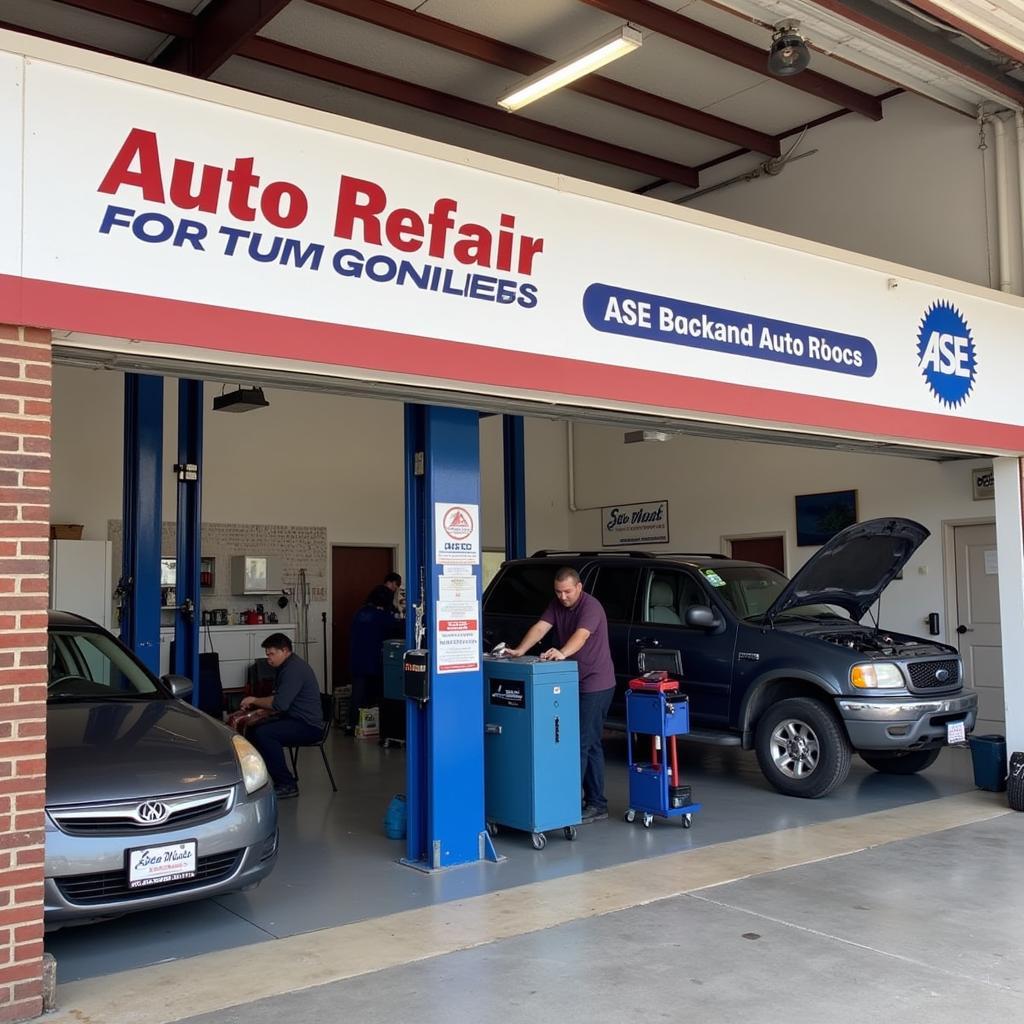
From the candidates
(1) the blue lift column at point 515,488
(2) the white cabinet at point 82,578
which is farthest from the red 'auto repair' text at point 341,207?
(2) the white cabinet at point 82,578

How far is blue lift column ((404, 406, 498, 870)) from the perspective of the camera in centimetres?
600

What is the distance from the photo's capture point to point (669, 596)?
9102 mm

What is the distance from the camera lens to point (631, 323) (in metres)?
5.98

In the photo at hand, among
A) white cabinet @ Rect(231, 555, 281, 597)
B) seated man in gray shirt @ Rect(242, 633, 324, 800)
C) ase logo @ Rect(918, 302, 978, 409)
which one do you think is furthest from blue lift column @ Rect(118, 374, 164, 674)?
ase logo @ Rect(918, 302, 978, 409)

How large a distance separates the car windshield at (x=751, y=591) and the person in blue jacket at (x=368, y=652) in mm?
3836

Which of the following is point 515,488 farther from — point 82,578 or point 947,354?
point 82,578

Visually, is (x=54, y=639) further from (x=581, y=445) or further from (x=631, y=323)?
(x=581, y=445)

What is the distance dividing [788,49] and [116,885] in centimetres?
772

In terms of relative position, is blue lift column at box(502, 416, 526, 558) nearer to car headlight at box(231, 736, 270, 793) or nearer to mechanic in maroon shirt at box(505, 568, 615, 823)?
mechanic in maroon shirt at box(505, 568, 615, 823)

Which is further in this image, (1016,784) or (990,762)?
(990,762)

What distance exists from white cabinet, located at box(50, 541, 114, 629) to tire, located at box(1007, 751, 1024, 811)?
9.35 meters

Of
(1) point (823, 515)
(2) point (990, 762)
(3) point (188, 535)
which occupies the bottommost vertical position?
(2) point (990, 762)

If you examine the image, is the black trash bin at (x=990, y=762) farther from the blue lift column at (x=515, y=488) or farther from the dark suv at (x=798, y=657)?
the blue lift column at (x=515, y=488)

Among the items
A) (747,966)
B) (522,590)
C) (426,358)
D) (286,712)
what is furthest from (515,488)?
(747,966)
